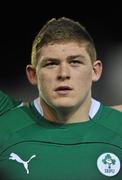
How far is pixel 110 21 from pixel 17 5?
2.44 feet

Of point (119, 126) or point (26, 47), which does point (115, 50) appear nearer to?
point (26, 47)

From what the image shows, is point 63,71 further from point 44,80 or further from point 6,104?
point 6,104

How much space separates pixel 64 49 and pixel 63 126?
191 mm

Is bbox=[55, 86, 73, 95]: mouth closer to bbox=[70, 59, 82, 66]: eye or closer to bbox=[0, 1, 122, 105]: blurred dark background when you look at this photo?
bbox=[70, 59, 82, 66]: eye

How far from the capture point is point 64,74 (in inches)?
41.9

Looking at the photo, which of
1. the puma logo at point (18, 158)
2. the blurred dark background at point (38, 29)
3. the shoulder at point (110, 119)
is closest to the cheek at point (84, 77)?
the shoulder at point (110, 119)

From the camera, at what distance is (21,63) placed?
362 centimetres

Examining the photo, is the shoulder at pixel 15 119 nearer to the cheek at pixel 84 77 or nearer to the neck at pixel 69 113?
the neck at pixel 69 113

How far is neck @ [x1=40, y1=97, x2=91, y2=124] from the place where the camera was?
1.13 metres

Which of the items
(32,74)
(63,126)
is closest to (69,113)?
(63,126)

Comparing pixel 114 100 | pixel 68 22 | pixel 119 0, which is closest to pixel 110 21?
pixel 119 0

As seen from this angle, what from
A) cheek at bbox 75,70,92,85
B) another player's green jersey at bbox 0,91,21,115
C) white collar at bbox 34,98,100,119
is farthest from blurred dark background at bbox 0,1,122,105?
cheek at bbox 75,70,92,85

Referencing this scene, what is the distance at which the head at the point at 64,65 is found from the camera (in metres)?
1.08

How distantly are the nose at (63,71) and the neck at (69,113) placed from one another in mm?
88
